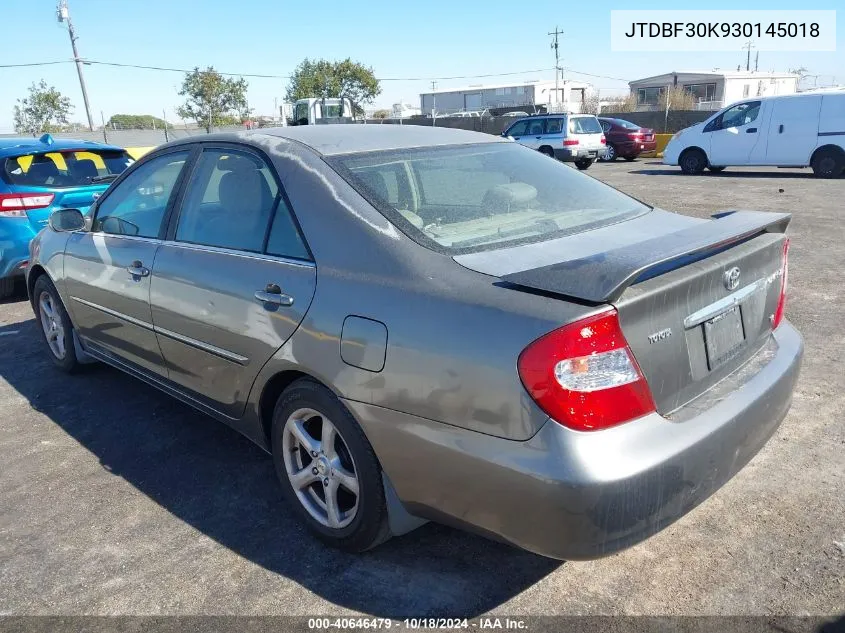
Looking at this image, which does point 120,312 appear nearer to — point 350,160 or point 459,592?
point 350,160

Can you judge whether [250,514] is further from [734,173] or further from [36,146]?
[734,173]

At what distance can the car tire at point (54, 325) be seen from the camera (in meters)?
4.67

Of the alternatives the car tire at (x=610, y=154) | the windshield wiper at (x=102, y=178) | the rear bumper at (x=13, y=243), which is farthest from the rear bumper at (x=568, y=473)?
the car tire at (x=610, y=154)

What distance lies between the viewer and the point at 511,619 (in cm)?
235

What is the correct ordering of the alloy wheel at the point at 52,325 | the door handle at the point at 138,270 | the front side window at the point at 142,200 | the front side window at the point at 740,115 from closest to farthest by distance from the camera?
1. the door handle at the point at 138,270
2. the front side window at the point at 142,200
3. the alloy wheel at the point at 52,325
4. the front side window at the point at 740,115

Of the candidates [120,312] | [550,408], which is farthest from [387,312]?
[120,312]

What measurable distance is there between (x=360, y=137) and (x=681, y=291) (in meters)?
1.62

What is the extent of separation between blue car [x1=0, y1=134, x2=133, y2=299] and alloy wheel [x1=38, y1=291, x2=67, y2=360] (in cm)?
177

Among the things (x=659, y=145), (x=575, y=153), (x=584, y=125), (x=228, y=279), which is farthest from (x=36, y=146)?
(x=659, y=145)

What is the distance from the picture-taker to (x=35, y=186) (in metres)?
6.52

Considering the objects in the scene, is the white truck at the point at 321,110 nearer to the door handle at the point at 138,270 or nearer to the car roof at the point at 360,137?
the door handle at the point at 138,270

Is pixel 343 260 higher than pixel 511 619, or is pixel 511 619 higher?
pixel 343 260

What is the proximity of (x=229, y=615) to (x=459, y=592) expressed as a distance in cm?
80

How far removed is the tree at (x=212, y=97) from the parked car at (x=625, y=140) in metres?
34.0
